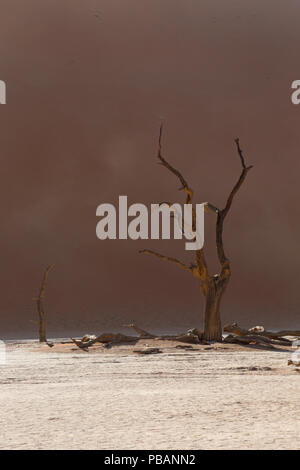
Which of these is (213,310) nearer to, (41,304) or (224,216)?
(224,216)

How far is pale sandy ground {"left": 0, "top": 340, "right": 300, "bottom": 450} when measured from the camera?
12.2ft

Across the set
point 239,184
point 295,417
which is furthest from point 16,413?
point 239,184

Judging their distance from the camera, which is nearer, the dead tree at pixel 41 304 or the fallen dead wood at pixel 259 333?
the fallen dead wood at pixel 259 333

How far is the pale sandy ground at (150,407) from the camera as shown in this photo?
372cm

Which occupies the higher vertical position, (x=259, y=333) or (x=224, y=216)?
(x=224, y=216)

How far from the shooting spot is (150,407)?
16.6ft

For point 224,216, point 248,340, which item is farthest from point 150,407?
point 224,216

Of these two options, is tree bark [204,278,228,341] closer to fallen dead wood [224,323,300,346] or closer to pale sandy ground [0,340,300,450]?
fallen dead wood [224,323,300,346]

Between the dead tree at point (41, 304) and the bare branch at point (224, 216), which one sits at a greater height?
the bare branch at point (224, 216)

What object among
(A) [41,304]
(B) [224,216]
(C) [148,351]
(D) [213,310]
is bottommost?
(C) [148,351]

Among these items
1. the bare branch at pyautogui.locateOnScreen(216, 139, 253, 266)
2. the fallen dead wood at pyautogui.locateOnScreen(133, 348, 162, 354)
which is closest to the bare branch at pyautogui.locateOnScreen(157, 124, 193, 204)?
the bare branch at pyautogui.locateOnScreen(216, 139, 253, 266)

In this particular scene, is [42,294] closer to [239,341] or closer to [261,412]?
[239,341]

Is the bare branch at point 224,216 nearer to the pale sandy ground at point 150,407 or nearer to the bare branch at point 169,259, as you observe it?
the bare branch at point 169,259

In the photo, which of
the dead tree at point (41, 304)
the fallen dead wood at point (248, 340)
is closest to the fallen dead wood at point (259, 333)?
the fallen dead wood at point (248, 340)
